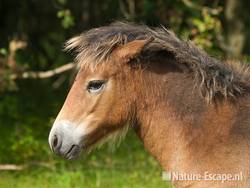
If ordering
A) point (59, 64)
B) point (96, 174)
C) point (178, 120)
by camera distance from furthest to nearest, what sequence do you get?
point (59, 64) → point (96, 174) → point (178, 120)

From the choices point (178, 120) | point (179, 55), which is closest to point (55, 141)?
point (178, 120)

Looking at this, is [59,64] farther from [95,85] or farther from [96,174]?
[95,85]

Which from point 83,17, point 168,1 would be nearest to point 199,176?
point 168,1

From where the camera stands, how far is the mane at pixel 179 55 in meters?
4.56

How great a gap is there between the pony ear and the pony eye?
0.23 m

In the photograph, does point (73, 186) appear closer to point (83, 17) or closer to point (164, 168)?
point (164, 168)

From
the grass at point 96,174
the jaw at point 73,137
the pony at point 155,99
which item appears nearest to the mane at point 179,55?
the pony at point 155,99

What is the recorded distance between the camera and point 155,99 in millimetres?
4613

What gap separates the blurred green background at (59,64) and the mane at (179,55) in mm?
2651

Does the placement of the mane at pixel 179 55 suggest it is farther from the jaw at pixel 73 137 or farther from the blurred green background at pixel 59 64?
the blurred green background at pixel 59 64

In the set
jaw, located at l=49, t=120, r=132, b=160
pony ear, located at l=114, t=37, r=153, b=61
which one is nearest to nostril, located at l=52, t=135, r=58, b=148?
jaw, located at l=49, t=120, r=132, b=160

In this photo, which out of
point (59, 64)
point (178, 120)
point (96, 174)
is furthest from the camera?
point (59, 64)

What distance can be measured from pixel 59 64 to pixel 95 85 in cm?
773

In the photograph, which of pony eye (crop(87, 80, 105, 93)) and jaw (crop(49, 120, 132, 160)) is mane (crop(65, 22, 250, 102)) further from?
jaw (crop(49, 120, 132, 160))
